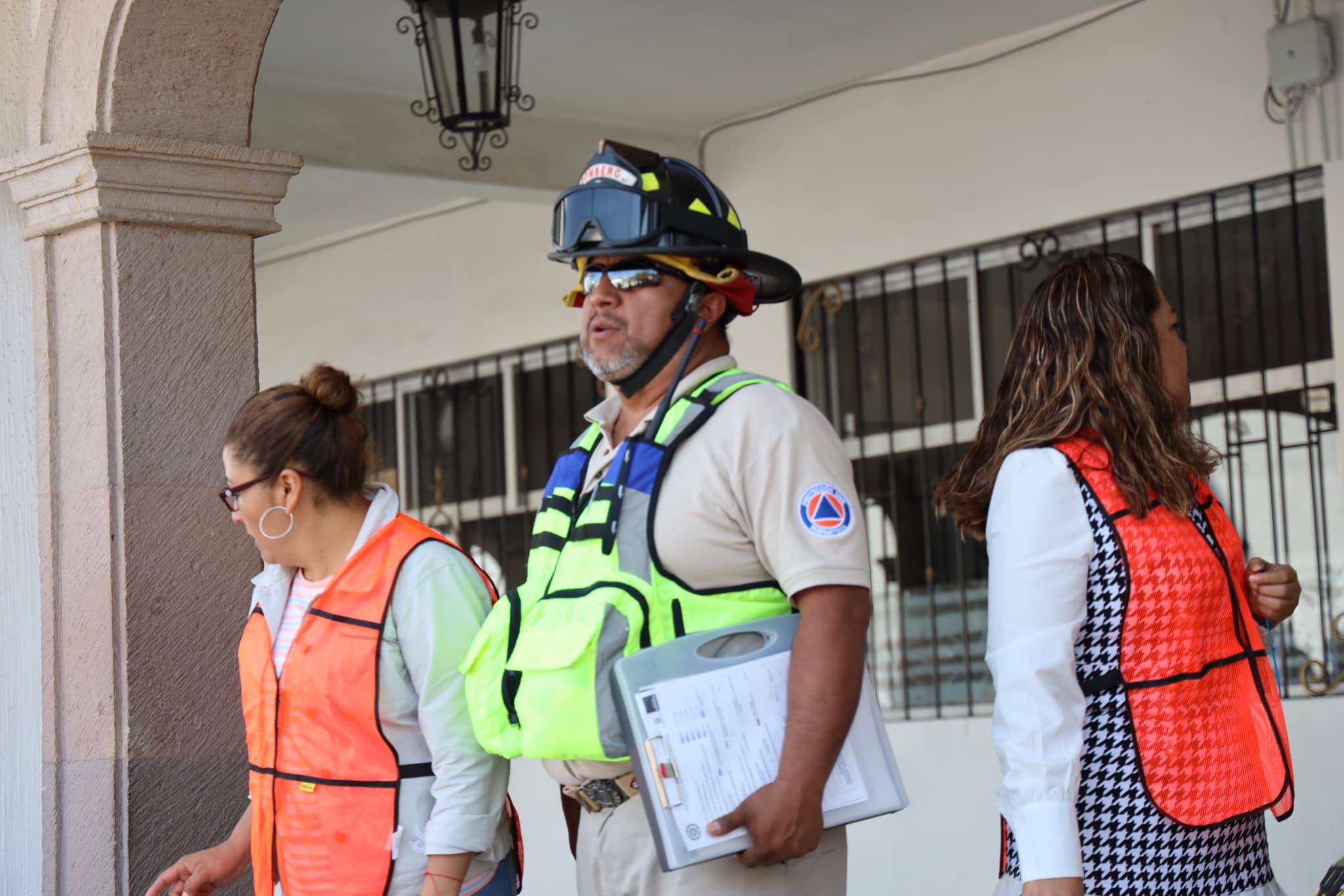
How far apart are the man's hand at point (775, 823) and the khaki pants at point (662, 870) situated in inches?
3.5

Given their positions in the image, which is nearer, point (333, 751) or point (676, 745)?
point (676, 745)

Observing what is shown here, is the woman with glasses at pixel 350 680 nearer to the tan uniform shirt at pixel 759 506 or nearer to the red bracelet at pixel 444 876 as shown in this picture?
the red bracelet at pixel 444 876

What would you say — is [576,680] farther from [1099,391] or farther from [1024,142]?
[1024,142]

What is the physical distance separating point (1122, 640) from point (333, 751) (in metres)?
1.28

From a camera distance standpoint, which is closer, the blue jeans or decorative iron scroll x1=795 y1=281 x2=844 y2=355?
the blue jeans

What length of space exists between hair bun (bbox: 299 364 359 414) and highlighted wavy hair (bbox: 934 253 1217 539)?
1.09m

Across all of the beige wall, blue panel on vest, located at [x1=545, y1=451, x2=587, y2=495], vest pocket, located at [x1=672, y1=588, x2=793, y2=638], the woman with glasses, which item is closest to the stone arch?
the woman with glasses

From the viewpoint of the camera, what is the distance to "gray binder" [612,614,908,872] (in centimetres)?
222

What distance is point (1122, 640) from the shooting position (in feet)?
7.64

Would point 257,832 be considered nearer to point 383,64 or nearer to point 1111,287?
point 1111,287

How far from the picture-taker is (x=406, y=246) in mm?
8031

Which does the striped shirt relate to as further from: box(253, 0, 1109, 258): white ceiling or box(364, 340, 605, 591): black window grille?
box(364, 340, 605, 591): black window grille

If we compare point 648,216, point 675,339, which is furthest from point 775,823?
point 648,216

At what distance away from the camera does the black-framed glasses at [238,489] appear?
9.43 ft
